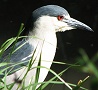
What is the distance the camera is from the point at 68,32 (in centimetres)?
770

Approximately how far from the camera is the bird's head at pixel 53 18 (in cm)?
311

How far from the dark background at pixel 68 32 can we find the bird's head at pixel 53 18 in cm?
190

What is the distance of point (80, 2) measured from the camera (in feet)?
30.6

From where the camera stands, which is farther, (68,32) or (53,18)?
(68,32)

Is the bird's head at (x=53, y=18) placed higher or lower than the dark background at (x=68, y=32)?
higher

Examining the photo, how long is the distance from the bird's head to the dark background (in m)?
1.90

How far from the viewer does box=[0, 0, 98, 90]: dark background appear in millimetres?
6276

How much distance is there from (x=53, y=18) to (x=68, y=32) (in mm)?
4516

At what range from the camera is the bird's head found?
311 cm

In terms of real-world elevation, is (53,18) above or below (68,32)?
above

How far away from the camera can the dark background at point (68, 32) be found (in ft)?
20.6

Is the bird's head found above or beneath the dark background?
above

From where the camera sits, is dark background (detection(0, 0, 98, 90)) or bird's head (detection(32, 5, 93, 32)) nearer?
bird's head (detection(32, 5, 93, 32))

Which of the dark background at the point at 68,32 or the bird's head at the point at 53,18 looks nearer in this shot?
the bird's head at the point at 53,18
